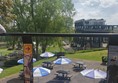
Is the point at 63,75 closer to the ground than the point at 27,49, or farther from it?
closer to the ground

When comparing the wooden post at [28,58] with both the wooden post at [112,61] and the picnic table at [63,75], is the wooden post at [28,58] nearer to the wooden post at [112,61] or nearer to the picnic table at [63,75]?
the wooden post at [112,61]

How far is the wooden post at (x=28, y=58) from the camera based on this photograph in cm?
216

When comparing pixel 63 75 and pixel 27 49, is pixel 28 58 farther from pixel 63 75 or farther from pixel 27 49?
pixel 63 75

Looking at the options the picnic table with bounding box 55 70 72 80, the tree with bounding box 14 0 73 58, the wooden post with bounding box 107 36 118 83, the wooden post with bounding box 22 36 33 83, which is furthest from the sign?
the tree with bounding box 14 0 73 58

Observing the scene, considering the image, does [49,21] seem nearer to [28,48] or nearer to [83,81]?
[83,81]

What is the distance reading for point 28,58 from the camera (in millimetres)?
2154

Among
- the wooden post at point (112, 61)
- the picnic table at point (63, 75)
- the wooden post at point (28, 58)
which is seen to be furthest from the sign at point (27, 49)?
the picnic table at point (63, 75)

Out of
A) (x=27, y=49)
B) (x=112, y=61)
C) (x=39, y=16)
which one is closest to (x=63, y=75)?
(x=39, y=16)

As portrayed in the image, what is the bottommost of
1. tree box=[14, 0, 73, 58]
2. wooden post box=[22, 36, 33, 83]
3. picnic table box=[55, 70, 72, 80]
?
picnic table box=[55, 70, 72, 80]

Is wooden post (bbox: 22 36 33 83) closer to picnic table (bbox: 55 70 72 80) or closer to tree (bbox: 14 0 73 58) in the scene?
picnic table (bbox: 55 70 72 80)

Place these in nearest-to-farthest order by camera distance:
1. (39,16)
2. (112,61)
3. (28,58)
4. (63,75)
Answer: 1. (112,61)
2. (28,58)
3. (63,75)
4. (39,16)

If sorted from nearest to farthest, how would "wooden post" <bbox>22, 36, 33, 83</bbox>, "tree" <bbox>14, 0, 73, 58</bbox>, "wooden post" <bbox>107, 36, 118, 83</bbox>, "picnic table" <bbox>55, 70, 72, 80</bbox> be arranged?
"wooden post" <bbox>107, 36, 118, 83</bbox>
"wooden post" <bbox>22, 36, 33, 83</bbox>
"picnic table" <bbox>55, 70, 72, 80</bbox>
"tree" <bbox>14, 0, 73, 58</bbox>

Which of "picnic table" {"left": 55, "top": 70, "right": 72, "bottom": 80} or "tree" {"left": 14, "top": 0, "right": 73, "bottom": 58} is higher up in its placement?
"tree" {"left": 14, "top": 0, "right": 73, "bottom": 58}

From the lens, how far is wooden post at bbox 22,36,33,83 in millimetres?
2156
